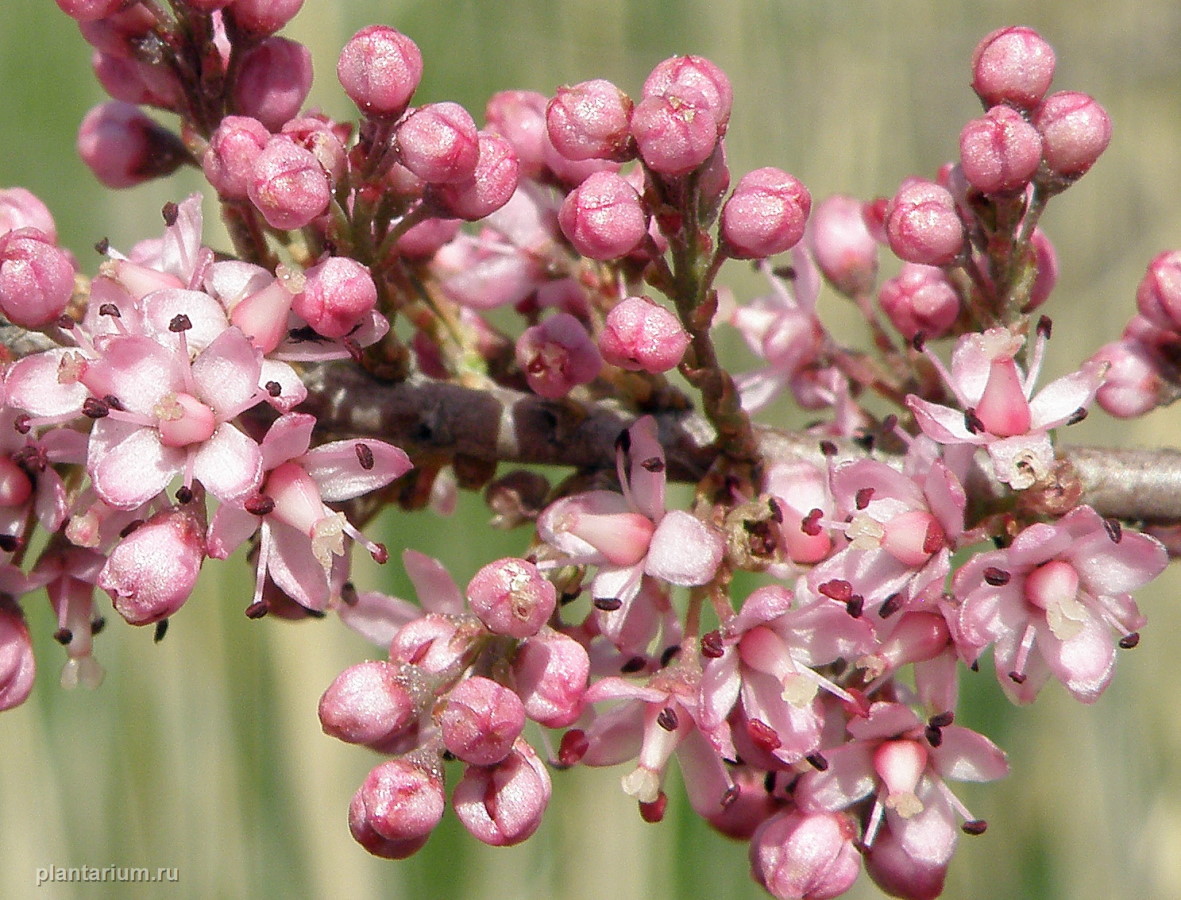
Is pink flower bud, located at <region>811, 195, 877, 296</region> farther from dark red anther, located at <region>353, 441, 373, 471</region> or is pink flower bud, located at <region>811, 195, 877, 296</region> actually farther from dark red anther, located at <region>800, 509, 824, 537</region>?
dark red anther, located at <region>353, 441, 373, 471</region>

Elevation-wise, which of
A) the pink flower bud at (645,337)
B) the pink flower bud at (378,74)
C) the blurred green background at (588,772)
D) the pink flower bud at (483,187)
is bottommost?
the blurred green background at (588,772)

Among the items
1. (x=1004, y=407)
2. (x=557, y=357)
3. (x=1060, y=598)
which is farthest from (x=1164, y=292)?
(x=557, y=357)

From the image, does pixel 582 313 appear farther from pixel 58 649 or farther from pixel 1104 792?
pixel 1104 792

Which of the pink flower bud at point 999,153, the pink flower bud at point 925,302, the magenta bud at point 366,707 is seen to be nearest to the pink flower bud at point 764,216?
the pink flower bud at point 999,153

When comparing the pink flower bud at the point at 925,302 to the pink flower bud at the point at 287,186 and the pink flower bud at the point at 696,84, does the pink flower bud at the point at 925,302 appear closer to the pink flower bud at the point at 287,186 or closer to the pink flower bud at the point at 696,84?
the pink flower bud at the point at 696,84

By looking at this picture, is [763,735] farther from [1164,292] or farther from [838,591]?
[1164,292]

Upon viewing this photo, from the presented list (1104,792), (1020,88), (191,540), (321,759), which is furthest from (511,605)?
(1104,792)

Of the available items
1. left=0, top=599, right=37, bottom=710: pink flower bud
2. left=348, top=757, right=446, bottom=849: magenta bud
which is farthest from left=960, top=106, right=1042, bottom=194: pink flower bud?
left=0, top=599, right=37, bottom=710: pink flower bud

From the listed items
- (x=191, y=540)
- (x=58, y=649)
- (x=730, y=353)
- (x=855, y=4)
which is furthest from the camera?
(x=855, y=4)
